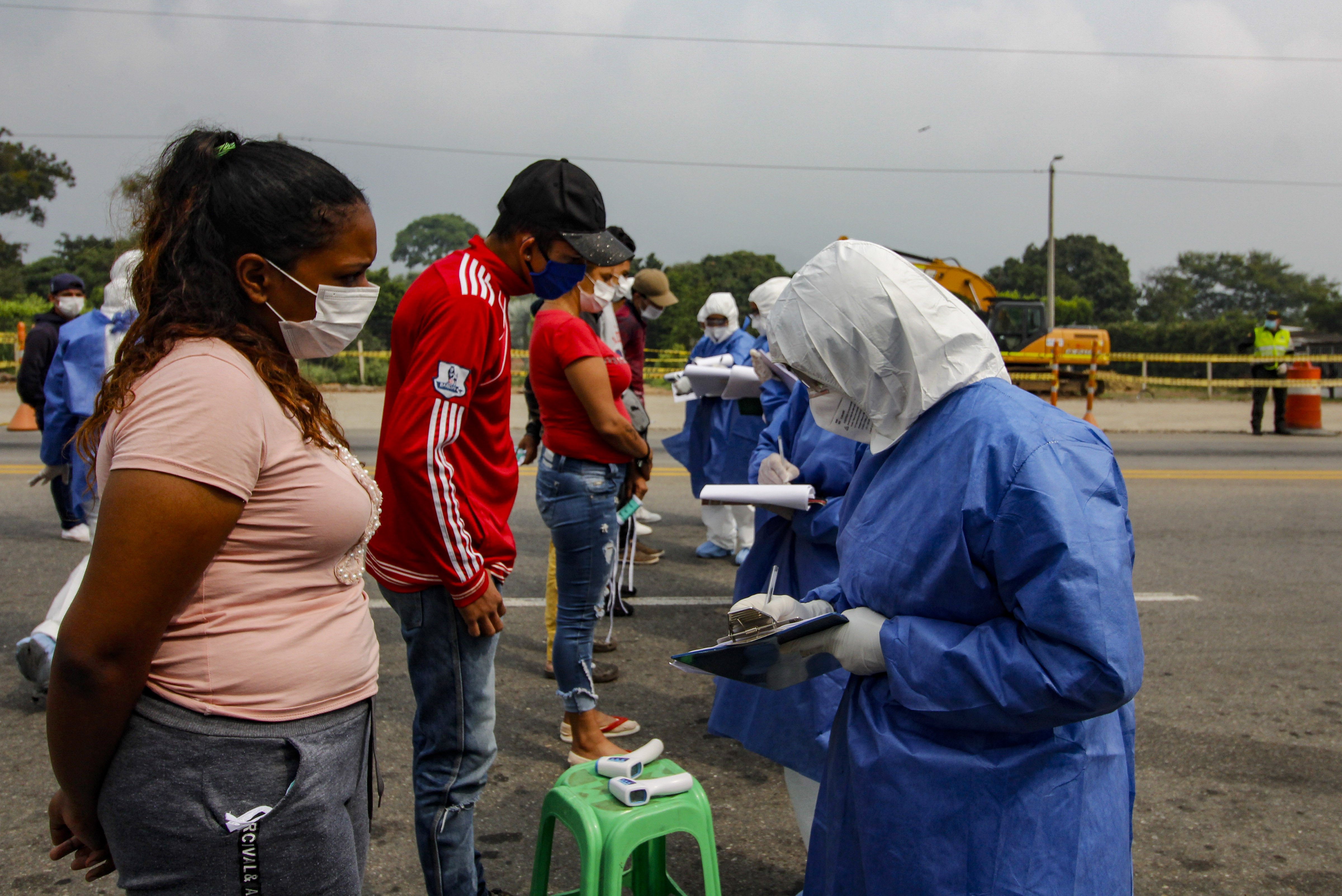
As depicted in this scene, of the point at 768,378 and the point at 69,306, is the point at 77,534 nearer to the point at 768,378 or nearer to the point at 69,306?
the point at 69,306

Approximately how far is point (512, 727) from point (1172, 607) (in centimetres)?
419

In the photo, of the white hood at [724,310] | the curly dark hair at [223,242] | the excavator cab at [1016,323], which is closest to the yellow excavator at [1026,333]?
the excavator cab at [1016,323]

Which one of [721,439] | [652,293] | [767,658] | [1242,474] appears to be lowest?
[1242,474]

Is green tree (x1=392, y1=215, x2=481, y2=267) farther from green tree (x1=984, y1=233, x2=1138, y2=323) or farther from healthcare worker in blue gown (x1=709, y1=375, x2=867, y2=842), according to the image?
healthcare worker in blue gown (x1=709, y1=375, x2=867, y2=842)

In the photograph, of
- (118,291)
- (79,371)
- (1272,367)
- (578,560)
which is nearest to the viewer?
(578,560)

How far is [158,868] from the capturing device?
1.49 meters

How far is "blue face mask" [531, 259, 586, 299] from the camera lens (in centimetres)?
279

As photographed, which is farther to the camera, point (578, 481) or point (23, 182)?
point (23, 182)

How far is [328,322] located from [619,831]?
1350 mm

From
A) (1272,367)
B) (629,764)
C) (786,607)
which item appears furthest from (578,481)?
(1272,367)

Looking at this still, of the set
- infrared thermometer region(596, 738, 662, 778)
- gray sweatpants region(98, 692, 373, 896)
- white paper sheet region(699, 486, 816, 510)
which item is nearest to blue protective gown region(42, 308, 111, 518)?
white paper sheet region(699, 486, 816, 510)

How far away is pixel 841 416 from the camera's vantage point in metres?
2.07

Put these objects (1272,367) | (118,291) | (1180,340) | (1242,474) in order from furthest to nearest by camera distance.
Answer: (1180,340) < (1272,367) < (1242,474) < (118,291)

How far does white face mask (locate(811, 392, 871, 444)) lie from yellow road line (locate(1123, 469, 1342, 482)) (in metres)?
9.88
